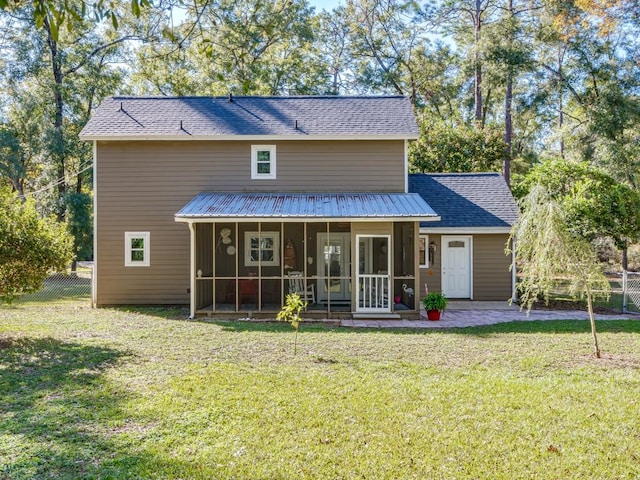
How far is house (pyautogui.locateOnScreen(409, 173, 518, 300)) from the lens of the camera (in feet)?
47.8

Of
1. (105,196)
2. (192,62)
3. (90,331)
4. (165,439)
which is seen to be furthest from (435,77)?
(165,439)

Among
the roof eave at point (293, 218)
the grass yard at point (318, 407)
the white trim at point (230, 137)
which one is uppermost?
the white trim at point (230, 137)

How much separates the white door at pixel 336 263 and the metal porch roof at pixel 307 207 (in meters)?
1.50

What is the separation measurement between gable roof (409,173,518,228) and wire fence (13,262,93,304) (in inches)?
462

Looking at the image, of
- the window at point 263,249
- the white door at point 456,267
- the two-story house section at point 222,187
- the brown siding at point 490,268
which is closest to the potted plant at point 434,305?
the two-story house section at point 222,187

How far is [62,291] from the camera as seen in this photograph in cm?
1872

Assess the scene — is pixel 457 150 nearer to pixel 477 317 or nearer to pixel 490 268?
pixel 490 268

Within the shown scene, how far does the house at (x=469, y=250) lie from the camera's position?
14.6 m

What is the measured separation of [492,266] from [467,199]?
8.11 ft

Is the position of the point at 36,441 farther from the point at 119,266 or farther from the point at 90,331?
the point at 119,266

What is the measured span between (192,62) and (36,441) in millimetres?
24311

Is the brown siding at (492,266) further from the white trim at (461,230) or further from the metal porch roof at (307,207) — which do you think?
the metal porch roof at (307,207)

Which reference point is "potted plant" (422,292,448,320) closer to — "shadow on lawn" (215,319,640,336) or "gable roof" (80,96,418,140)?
"shadow on lawn" (215,319,640,336)

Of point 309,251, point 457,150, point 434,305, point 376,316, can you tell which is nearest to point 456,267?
point 434,305
